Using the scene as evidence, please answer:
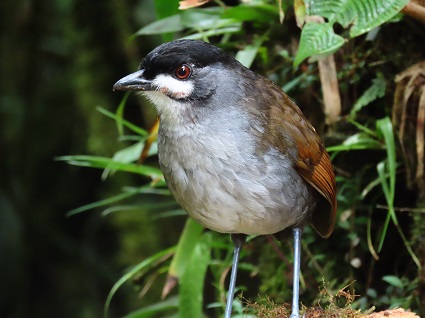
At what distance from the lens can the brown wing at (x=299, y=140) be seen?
307cm

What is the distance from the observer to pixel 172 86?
291 centimetres

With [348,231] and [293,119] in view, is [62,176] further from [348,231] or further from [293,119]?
[293,119]

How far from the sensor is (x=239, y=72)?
3092 millimetres

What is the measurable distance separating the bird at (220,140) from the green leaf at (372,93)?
72cm

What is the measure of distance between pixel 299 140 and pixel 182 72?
0.55 meters

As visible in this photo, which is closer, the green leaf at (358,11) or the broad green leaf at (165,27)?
the green leaf at (358,11)

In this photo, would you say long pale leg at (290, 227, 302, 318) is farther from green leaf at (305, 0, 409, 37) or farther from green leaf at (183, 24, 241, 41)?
green leaf at (183, 24, 241, 41)

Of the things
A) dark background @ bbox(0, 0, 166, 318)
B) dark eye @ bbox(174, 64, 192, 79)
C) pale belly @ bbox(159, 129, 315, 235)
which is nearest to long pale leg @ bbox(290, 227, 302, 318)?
pale belly @ bbox(159, 129, 315, 235)

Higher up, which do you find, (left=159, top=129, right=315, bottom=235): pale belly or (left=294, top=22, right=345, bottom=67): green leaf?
(left=294, top=22, right=345, bottom=67): green leaf

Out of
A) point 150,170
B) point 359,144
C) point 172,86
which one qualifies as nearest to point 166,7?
point 150,170

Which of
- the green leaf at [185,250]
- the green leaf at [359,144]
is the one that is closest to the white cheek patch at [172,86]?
the green leaf at [359,144]

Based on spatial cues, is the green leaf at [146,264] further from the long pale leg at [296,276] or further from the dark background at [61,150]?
the dark background at [61,150]

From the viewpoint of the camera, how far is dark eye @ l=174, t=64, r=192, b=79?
2918 millimetres

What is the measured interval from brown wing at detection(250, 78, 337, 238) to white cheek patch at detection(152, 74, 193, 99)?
0.31m
